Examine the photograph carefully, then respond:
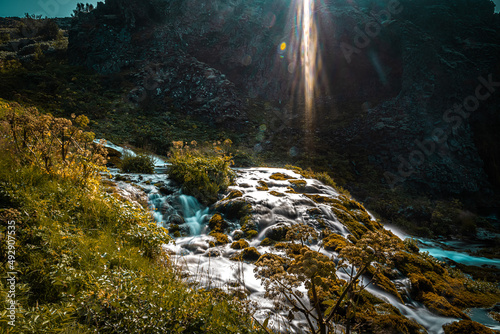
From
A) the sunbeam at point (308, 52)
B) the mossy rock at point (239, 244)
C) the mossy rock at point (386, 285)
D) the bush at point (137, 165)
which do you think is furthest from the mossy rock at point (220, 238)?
the sunbeam at point (308, 52)

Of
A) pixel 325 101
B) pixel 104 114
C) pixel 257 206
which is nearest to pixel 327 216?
pixel 257 206

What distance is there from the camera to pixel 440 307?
3.64 meters

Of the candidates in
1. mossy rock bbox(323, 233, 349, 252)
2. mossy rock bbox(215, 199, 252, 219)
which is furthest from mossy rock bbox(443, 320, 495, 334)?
mossy rock bbox(215, 199, 252, 219)

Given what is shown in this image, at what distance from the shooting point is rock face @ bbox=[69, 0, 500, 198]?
677 inches

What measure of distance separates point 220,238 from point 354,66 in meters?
26.3

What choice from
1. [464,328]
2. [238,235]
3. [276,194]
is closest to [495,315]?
[464,328]

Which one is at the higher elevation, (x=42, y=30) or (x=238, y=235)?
(x=42, y=30)

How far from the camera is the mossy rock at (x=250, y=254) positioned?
171 inches

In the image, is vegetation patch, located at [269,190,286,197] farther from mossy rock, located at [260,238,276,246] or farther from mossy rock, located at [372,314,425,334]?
mossy rock, located at [372,314,425,334]

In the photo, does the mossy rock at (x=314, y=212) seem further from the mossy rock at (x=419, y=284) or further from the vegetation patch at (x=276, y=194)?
the mossy rock at (x=419, y=284)

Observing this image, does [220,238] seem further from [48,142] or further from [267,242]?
[48,142]

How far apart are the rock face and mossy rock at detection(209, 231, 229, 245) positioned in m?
15.1

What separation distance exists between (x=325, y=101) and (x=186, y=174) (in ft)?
72.6

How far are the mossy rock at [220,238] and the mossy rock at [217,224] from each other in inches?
7.6
